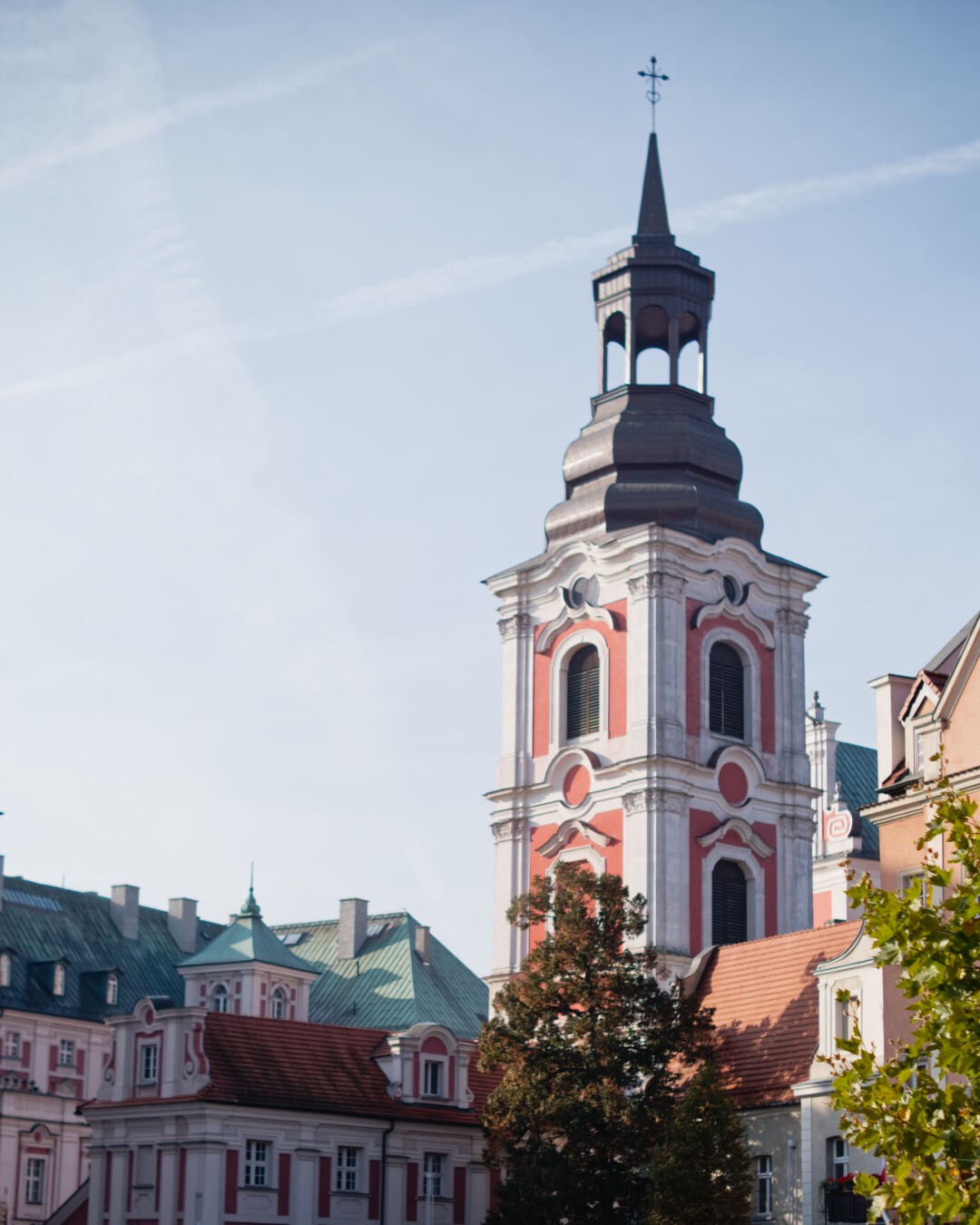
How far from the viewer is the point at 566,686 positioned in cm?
5709

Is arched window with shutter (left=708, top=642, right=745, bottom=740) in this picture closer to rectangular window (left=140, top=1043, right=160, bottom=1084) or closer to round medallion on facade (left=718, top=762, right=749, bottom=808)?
round medallion on facade (left=718, top=762, right=749, bottom=808)

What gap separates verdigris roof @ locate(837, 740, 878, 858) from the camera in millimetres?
69188

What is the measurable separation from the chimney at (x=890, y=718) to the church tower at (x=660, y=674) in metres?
18.8

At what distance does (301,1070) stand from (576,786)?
39.8 ft

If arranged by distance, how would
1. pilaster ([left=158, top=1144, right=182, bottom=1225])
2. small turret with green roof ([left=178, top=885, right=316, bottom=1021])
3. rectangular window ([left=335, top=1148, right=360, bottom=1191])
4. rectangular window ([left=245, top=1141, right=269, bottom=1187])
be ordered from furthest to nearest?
small turret with green roof ([left=178, top=885, right=316, bottom=1021])
rectangular window ([left=335, top=1148, right=360, bottom=1191])
rectangular window ([left=245, top=1141, right=269, bottom=1187])
pilaster ([left=158, top=1144, right=182, bottom=1225])

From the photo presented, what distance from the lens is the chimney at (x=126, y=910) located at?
261 ft

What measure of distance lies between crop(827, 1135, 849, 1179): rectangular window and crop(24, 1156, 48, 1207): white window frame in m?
36.3

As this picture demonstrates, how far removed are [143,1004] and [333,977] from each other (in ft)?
111

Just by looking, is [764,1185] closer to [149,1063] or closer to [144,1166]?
[144,1166]

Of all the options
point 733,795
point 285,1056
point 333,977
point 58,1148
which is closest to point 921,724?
point 285,1056

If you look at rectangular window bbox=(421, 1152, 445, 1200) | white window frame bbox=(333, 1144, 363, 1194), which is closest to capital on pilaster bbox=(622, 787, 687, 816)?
rectangular window bbox=(421, 1152, 445, 1200)

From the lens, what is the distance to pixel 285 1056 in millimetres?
46844

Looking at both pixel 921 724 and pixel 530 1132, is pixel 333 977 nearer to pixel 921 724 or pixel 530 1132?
pixel 530 1132

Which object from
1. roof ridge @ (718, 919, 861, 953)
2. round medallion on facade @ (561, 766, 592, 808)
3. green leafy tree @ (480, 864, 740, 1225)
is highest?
round medallion on facade @ (561, 766, 592, 808)
